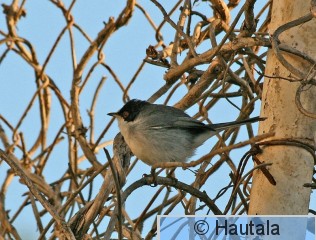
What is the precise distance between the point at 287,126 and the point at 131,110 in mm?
1821

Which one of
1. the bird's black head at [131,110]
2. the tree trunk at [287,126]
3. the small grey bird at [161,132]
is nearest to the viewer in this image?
the tree trunk at [287,126]

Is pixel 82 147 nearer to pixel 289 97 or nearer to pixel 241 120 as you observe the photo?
pixel 241 120

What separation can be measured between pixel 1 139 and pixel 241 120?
1.94m

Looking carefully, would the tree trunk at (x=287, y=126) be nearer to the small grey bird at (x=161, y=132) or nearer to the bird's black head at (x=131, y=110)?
the small grey bird at (x=161, y=132)

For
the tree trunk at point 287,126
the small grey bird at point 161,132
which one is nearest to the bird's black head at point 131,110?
the small grey bird at point 161,132

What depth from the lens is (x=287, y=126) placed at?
100.0 inches

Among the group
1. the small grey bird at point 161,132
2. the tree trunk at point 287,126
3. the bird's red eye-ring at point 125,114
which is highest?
the bird's red eye-ring at point 125,114

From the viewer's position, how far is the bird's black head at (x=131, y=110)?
4185mm

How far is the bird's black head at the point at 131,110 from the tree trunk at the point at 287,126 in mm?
1551

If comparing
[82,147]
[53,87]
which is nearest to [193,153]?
[82,147]

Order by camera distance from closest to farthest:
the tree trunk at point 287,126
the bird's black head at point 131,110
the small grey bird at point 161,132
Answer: the tree trunk at point 287,126
the small grey bird at point 161,132
the bird's black head at point 131,110

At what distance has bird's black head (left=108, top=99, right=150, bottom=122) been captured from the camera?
13.7 feet

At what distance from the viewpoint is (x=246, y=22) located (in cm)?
309

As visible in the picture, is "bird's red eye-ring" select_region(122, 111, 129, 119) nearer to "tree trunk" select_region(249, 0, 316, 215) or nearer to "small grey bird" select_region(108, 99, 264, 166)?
"small grey bird" select_region(108, 99, 264, 166)
